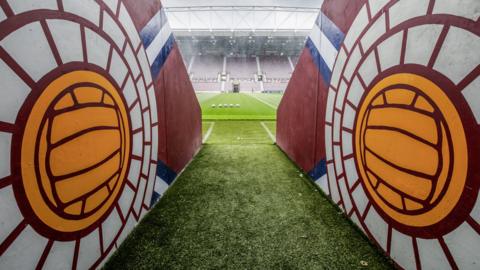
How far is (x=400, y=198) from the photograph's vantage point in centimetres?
143

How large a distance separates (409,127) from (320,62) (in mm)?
1542

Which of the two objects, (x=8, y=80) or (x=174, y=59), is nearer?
(x=8, y=80)

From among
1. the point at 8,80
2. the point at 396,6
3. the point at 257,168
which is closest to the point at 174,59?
the point at 257,168

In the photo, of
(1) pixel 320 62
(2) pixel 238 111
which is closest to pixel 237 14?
(2) pixel 238 111

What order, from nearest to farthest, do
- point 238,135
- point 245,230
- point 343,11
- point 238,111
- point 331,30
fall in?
point 245,230
point 343,11
point 331,30
point 238,135
point 238,111

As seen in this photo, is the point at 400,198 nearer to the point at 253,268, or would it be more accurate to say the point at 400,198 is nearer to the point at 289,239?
the point at 289,239

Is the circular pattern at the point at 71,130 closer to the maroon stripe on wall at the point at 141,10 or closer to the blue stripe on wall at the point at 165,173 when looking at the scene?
the maroon stripe on wall at the point at 141,10

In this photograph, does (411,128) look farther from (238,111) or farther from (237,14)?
(237,14)

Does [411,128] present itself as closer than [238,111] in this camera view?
Yes

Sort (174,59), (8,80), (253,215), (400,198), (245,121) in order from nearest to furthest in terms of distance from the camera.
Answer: (8,80) < (400,198) < (253,215) < (174,59) < (245,121)

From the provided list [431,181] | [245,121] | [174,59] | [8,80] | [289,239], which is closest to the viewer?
[8,80]

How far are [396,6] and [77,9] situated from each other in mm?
1839

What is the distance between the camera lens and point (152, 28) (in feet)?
7.62

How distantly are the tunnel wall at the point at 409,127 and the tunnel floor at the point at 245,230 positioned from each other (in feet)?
0.73
